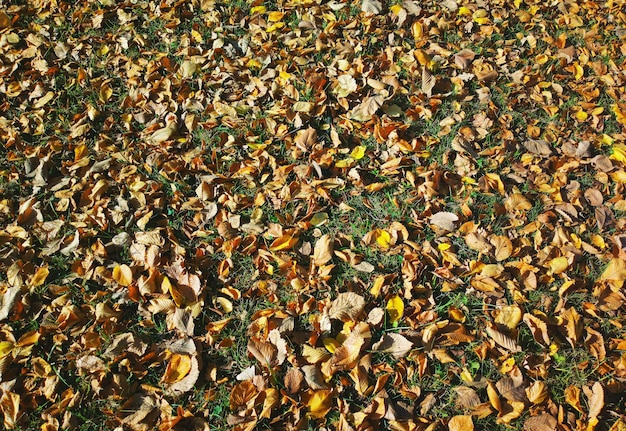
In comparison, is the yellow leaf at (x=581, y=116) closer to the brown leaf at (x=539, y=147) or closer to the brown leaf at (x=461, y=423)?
the brown leaf at (x=539, y=147)

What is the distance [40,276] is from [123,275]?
39 cm

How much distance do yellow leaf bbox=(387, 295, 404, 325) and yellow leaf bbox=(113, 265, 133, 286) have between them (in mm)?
1238

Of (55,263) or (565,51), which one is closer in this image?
(55,263)

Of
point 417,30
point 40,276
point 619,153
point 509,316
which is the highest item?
point 417,30

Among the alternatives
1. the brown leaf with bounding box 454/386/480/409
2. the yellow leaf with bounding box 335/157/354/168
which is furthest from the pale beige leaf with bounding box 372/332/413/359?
the yellow leaf with bounding box 335/157/354/168

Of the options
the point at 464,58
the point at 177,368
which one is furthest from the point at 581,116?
the point at 177,368

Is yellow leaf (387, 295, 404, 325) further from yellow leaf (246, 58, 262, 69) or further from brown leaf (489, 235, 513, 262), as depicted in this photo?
yellow leaf (246, 58, 262, 69)

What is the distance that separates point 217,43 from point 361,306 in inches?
88.2

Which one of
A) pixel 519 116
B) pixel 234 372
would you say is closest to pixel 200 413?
pixel 234 372

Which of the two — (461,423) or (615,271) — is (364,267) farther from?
(615,271)

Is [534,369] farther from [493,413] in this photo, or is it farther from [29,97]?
[29,97]

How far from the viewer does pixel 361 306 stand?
2.35m

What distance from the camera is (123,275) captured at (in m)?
2.42

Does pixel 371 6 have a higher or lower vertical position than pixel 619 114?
higher
